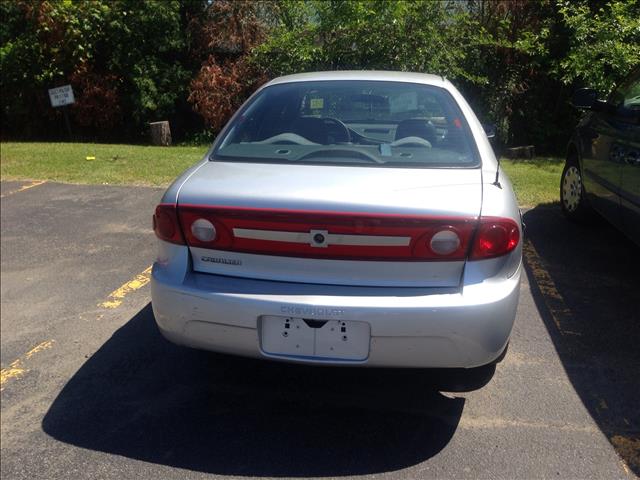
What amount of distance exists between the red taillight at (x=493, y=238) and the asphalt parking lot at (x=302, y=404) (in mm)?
891

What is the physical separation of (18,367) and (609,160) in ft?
14.8

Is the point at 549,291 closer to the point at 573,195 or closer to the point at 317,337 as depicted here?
the point at 573,195

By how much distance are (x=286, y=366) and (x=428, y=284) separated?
1189 millimetres

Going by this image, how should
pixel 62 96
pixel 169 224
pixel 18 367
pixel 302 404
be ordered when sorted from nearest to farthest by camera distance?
1. pixel 169 224
2. pixel 302 404
3. pixel 18 367
4. pixel 62 96

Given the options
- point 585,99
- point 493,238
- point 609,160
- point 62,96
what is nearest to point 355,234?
point 493,238

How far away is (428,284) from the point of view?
8.88ft

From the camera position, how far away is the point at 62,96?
39.5ft

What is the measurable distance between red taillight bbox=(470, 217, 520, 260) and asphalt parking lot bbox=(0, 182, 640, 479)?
0.89 metres

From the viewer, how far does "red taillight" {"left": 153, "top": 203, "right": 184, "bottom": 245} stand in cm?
289

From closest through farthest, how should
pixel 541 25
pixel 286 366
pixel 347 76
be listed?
pixel 286 366
pixel 347 76
pixel 541 25

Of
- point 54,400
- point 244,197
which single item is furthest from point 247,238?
point 54,400

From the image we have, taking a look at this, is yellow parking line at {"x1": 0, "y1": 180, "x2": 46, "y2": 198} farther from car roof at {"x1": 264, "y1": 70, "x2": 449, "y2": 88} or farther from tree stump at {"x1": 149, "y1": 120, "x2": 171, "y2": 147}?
car roof at {"x1": 264, "y1": 70, "x2": 449, "y2": 88}

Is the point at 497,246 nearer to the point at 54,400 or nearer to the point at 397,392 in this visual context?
the point at 397,392

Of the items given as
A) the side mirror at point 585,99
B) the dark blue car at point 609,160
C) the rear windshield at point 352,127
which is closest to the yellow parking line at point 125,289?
the rear windshield at point 352,127
